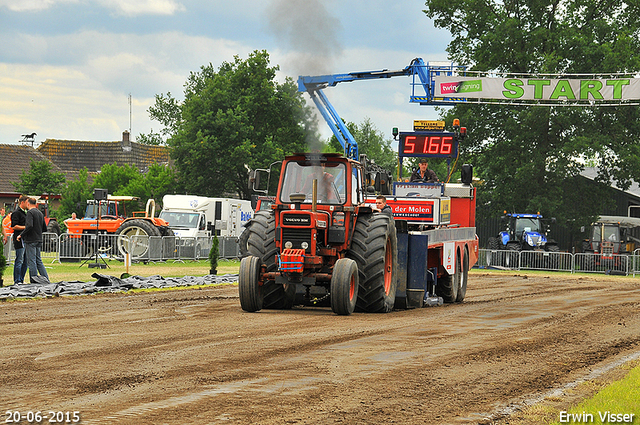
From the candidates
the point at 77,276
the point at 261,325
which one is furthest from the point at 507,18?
the point at 261,325

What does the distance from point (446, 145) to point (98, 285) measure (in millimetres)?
8915

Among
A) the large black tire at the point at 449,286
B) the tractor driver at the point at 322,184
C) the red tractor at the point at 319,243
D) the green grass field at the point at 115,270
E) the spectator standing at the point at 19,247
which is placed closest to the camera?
the red tractor at the point at 319,243

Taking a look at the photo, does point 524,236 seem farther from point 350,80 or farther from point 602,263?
point 350,80

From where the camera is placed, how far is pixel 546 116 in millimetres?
43062

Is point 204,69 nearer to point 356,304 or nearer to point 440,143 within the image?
point 440,143

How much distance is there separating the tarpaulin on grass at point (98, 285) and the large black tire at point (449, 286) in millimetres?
6545

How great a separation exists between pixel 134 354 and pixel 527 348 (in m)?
4.78

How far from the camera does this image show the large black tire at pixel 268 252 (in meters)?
13.6

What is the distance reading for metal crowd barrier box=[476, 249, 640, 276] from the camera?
118ft

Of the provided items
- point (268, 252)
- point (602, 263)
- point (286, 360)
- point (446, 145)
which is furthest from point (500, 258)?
point (286, 360)

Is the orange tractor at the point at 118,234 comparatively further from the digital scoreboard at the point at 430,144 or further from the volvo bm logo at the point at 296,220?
the volvo bm logo at the point at 296,220

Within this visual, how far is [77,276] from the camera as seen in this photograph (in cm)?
2252

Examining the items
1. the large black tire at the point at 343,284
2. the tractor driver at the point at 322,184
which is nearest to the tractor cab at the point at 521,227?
the tractor driver at the point at 322,184

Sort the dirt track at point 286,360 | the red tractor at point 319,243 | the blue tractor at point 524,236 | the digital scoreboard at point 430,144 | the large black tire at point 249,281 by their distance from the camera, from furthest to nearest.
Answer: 1. the blue tractor at point 524,236
2. the digital scoreboard at point 430,144
3. the large black tire at point 249,281
4. the red tractor at point 319,243
5. the dirt track at point 286,360
